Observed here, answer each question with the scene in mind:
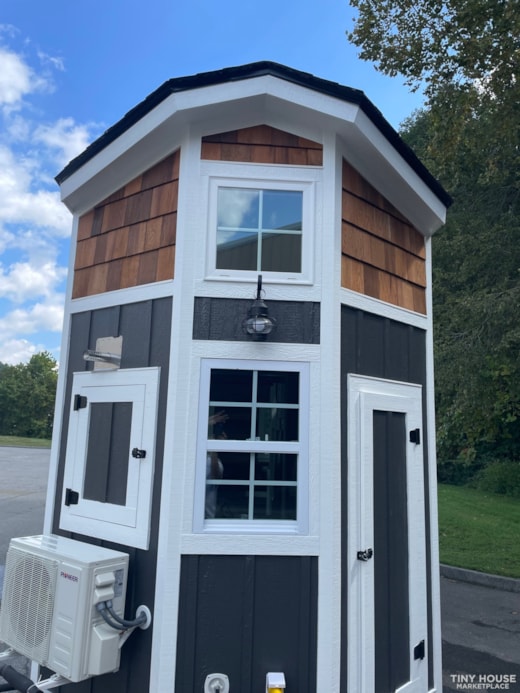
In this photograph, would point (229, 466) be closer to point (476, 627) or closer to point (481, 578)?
point (476, 627)

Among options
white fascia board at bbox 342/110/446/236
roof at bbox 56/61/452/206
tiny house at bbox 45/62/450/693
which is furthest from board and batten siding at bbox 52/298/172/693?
→ white fascia board at bbox 342/110/446/236

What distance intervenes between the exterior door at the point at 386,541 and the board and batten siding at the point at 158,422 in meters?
1.05

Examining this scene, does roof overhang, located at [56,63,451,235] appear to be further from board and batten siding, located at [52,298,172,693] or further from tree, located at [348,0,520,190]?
tree, located at [348,0,520,190]

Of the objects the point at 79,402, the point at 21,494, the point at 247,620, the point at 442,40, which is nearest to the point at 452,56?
the point at 442,40

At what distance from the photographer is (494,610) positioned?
495cm

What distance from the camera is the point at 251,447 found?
2.55 m

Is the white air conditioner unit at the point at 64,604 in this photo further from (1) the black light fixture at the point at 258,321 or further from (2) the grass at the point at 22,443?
(2) the grass at the point at 22,443

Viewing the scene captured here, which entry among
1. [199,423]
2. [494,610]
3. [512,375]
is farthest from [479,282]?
[199,423]

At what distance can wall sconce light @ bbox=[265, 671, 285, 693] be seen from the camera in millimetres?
2306

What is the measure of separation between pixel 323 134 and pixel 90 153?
4.96 feet

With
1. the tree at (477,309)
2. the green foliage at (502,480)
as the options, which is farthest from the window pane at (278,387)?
the green foliage at (502,480)

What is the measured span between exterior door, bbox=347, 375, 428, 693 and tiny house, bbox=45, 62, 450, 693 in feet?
0.04

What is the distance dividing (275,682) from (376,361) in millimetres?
1779

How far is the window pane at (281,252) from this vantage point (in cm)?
277
